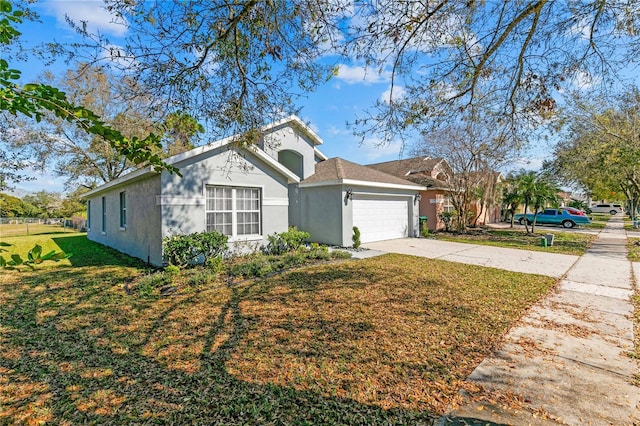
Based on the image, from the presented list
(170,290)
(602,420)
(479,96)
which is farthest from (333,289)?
(479,96)

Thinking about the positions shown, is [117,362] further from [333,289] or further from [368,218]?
[368,218]

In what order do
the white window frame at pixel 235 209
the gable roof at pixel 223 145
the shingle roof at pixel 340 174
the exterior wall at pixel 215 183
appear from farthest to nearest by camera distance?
the shingle roof at pixel 340 174 → the white window frame at pixel 235 209 → the exterior wall at pixel 215 183 → the gable roof at pixel 223 145

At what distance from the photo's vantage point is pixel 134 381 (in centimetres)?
331

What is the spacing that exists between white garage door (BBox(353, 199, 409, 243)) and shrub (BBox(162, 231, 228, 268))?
262 inches

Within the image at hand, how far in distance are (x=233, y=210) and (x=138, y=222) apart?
3.37 meters

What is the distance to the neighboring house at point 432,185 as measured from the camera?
63.1ft

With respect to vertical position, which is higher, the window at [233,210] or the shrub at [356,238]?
the window at [233,210]

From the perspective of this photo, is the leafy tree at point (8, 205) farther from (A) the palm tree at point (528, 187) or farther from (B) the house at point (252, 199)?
(A) the palm tree at point (528, 187)

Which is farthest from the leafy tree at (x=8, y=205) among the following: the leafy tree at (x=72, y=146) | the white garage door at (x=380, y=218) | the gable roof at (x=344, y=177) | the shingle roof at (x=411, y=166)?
the shingle roof at (x=411, y=166)

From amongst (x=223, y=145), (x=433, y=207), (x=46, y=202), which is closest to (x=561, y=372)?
(x=223, y=145)

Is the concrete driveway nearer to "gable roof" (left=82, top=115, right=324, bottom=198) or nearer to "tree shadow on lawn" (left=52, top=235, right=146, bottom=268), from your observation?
"gable roof" (left=82, top=115, right=324, bottom=198)

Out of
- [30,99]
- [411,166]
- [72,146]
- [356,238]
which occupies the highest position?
[72,146]

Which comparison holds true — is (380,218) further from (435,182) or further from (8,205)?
(8,205)

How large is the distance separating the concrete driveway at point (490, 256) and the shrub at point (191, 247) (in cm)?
656
